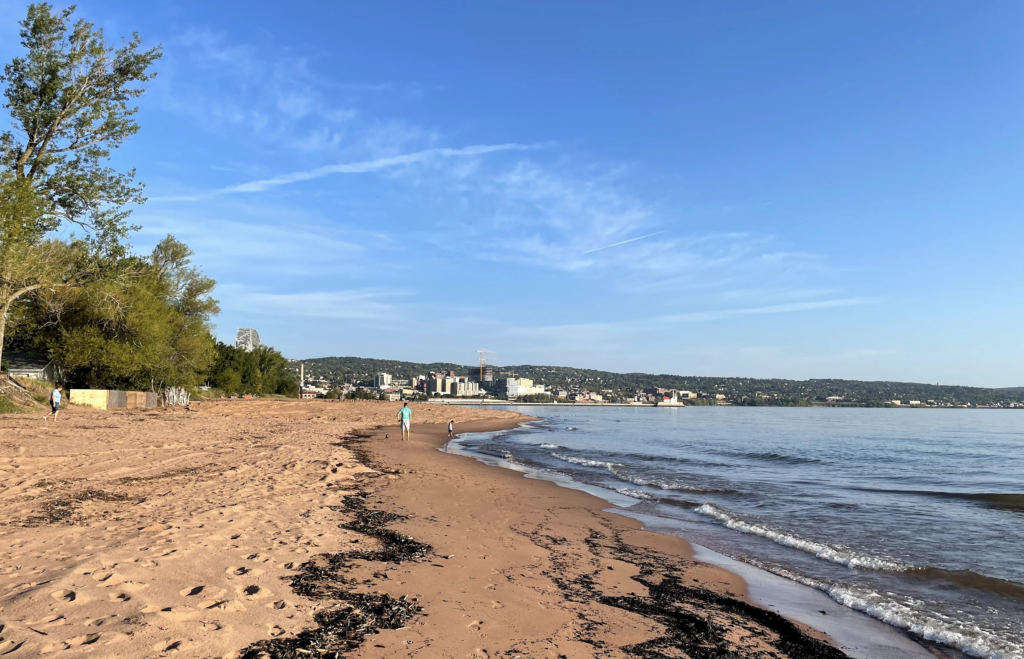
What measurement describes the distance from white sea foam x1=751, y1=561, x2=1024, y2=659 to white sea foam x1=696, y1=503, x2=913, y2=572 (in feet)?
5.10

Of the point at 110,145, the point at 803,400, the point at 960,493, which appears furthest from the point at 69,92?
the point at 803,400

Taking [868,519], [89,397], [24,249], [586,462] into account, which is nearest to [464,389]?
[89,397]

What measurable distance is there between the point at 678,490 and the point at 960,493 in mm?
8772

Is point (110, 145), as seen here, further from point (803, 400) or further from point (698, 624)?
point (803, 400)

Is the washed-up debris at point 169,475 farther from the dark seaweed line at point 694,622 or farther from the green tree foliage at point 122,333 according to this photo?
the green tree foliage at point 122,333

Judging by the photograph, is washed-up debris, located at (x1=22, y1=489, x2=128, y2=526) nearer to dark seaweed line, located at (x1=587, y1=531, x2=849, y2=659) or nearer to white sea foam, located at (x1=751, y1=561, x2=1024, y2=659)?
dark seaweed line, located at (x1=587, y1=531, x2=849, y2=659)

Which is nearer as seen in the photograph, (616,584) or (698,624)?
(698,624)

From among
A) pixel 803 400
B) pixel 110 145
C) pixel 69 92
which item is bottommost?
pixel 803 400

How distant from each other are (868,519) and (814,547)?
398 centimetres

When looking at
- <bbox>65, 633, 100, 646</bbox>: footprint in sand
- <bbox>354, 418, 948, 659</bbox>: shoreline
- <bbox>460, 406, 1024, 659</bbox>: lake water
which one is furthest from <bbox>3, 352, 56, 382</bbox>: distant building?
<bbox>65, 633, 100, 646</bbox>: footprint in sand

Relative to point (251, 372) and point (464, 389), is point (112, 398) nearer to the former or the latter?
point (251, 372)

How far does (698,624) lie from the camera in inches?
228

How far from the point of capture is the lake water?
24.4 ft

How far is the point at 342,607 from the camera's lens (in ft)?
16.5
